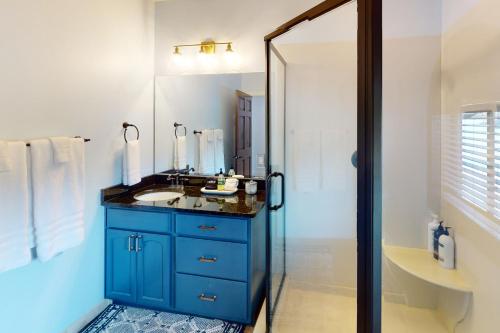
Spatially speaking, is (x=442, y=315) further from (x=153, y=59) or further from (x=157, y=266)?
(x=153, y=59)

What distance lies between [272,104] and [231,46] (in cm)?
82

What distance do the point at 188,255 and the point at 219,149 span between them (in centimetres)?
101

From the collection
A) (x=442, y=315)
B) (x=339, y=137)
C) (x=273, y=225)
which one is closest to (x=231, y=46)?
(x=339, y=137)

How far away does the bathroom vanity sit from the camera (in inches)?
81.1

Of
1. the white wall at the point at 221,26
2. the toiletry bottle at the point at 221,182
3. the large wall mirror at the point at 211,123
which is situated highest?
the white wall at the point at 221,26

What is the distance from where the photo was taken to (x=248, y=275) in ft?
6.70

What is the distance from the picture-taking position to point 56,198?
1.77m

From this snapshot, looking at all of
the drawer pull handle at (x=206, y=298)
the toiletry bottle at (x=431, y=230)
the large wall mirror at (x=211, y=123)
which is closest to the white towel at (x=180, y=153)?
the large wall mirror at (x=211, y=123)

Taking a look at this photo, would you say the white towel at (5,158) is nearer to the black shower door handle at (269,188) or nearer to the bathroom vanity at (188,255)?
the bathroom vanity at (188,255)

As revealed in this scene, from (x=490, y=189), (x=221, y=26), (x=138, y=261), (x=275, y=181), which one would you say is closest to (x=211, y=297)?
(x=138, y=261)

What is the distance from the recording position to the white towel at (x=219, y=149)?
9.10 feet

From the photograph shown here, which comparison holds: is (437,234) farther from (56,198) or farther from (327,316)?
(56,198)

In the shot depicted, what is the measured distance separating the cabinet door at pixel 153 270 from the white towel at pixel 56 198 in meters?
0.45

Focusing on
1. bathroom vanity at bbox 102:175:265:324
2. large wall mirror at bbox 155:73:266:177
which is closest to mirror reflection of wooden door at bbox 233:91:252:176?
large wall mirror at bbox 155:73:266:177
